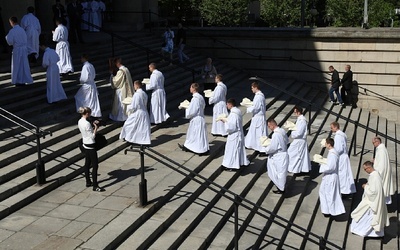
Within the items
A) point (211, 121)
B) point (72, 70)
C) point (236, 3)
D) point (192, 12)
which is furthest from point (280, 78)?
point (192, 12)

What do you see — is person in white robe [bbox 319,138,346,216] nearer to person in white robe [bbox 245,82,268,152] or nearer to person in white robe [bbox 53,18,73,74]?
person in white robe [bbox 245,82,268,152]

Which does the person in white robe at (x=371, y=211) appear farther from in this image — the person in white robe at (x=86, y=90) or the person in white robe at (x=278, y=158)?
the person in white robe at (x=86, y=90)

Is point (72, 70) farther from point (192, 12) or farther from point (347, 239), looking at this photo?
point (192, 12)

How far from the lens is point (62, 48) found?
16953mm

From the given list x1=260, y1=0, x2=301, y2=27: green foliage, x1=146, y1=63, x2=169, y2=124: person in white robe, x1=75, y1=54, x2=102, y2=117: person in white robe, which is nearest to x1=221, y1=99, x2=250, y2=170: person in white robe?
x1=146, y1=63, x2=169, y2=124: person in white robe

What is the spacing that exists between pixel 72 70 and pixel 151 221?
327 inches

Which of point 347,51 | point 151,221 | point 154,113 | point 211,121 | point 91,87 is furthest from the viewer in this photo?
point 347,51

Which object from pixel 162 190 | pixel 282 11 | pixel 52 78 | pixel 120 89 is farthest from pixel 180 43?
pixel 282 11

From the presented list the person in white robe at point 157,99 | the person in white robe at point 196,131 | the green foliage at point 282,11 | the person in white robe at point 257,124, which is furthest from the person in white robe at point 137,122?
the green foliage at point 282,11

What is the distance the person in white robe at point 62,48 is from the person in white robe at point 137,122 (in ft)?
13.6

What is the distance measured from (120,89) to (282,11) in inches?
1372

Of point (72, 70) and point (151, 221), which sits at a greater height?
point (72, 70)

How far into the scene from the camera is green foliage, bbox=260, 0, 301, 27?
47562mm

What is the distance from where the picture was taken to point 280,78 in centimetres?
2545
